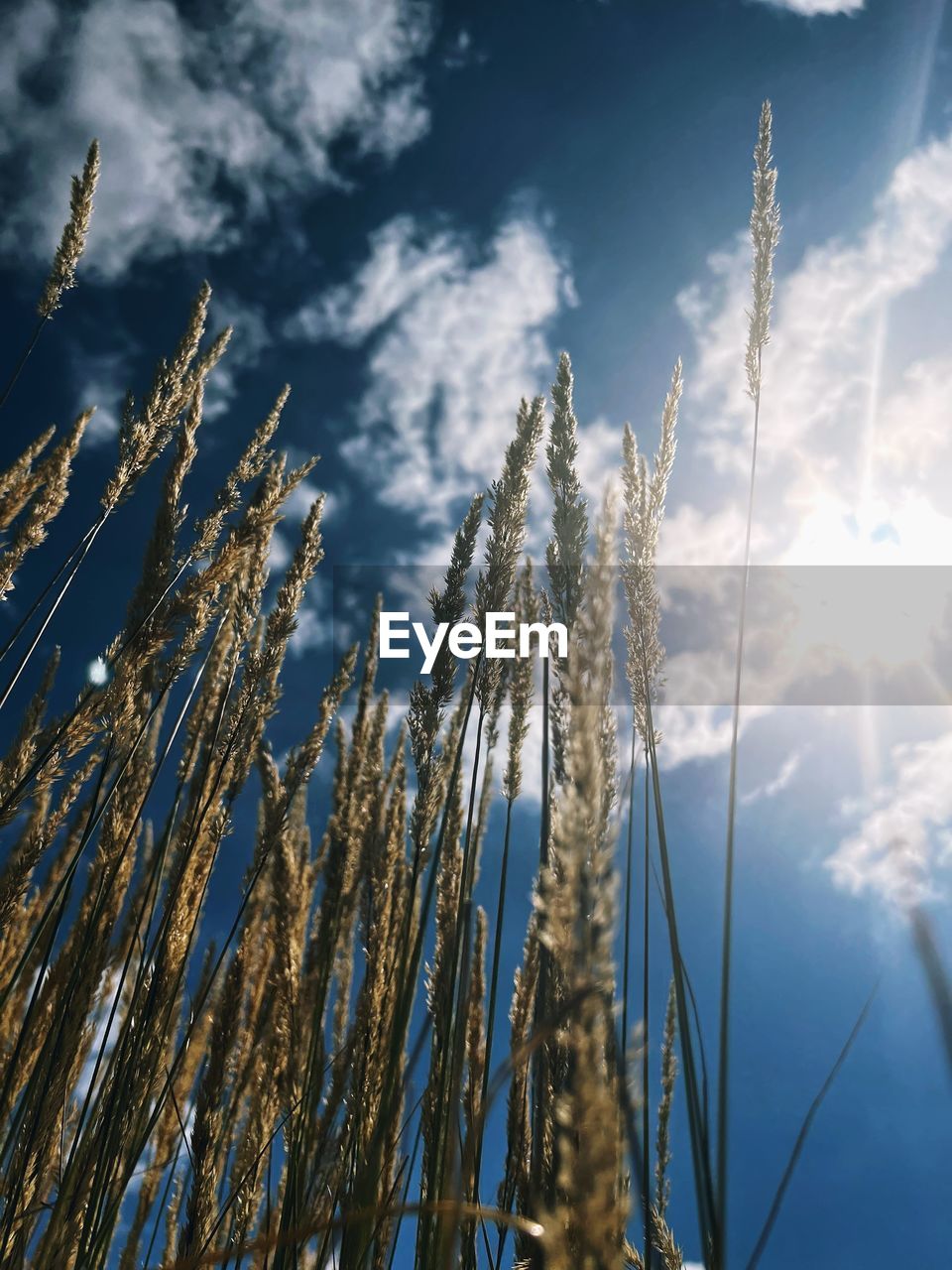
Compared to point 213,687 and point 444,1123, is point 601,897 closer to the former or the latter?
point 444,1123

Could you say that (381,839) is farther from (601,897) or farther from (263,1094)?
(601,897)

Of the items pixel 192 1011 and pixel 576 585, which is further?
pixel 192 1011

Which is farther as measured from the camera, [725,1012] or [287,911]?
[287,911]

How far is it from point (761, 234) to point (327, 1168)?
2.48 metres

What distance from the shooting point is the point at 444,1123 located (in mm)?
1332

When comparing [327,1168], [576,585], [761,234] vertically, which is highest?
[761,234]

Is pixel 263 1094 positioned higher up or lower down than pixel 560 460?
lower down

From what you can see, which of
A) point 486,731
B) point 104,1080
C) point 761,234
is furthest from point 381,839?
point 761,234

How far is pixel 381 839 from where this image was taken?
1837 mm

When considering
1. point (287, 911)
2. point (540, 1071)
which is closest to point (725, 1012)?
point (540, 1071)

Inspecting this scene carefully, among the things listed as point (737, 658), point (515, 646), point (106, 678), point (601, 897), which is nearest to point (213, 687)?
point (106, 678)

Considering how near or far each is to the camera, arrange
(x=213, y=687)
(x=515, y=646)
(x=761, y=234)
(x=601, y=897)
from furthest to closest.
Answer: (x=213, y=687), (x=761, y=234), (x=515, y=646), (x=601, y=897)

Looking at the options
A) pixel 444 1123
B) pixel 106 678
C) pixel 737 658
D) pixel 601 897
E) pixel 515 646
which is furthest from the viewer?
pixel 515 646

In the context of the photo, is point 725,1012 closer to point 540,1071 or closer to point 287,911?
point 540,1071
